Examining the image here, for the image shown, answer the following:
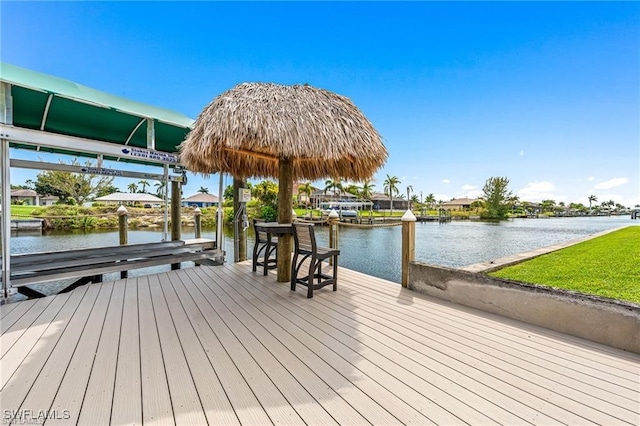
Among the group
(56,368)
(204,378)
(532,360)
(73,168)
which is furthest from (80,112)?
(532,360)

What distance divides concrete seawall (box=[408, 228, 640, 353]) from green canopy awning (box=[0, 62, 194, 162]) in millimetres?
4676

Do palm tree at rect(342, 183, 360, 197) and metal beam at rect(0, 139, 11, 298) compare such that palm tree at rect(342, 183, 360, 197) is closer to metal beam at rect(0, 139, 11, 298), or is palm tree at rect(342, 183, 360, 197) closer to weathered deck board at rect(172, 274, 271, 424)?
metal beam at rect(0, 139, 11, 298)

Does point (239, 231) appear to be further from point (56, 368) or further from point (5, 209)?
point (56, 368)

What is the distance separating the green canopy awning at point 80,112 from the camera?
3137 millimetres

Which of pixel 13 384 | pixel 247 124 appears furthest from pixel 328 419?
pixel 247 124

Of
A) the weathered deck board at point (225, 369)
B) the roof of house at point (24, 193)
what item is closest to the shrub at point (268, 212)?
the weathered deck board at point (225, 369)

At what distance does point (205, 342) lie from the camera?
6.75 ft

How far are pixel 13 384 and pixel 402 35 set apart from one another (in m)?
10.6

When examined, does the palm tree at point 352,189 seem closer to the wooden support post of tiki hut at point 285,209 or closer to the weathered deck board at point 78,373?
the wooden support post of tiki hut at point 285,209

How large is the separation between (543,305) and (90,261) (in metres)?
5.81

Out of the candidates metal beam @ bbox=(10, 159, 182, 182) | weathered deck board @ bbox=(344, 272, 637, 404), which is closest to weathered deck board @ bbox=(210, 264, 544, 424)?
weathered deck board @ bbox=(344, 272, 637, 404)

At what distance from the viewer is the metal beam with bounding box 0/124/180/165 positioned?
290 cm

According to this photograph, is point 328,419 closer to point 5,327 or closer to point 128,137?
point 5,327

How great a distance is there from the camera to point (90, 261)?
400 centimetres
